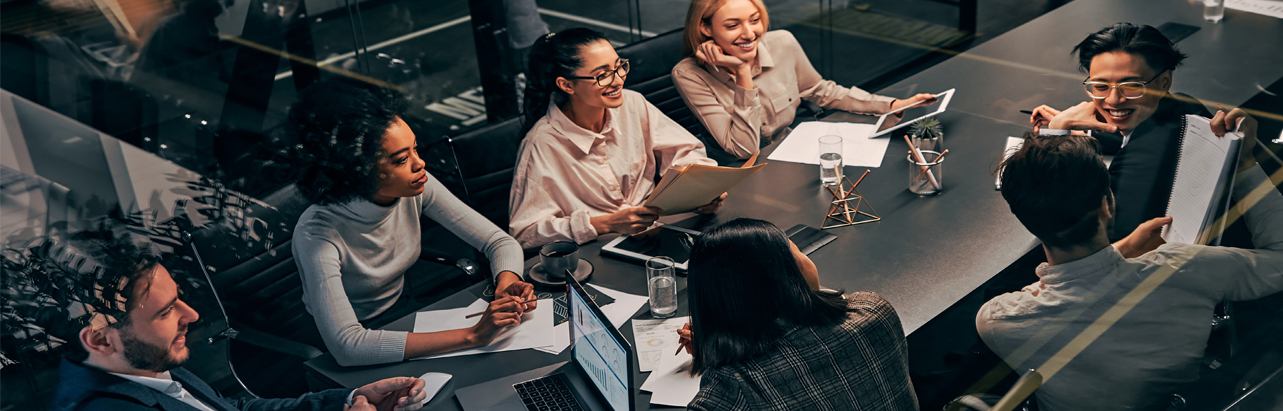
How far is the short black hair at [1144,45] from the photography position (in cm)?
212

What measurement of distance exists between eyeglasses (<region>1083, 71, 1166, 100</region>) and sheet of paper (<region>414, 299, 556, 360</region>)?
5.40 feet

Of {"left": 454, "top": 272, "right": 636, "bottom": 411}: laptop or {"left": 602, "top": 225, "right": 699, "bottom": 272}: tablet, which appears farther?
{"left": 602, "top": 225, "right": 699, "bottom": 272}: tablet

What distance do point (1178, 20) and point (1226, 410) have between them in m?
1.68

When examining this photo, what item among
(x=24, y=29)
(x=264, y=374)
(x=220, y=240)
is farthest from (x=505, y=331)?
(x=24, y=29)

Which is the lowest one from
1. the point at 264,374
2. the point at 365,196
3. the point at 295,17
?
the point at 264,374

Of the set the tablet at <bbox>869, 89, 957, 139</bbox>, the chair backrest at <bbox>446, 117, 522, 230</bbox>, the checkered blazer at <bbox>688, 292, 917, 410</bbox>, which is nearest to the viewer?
the checkered blazer at <bbox>688, 292, 917, 410</bbox>

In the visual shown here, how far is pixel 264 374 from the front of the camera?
213cm

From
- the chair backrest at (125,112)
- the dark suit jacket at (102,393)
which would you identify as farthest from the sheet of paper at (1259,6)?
the chair backrest at (125,112)

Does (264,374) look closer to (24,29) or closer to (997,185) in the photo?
(24,29)

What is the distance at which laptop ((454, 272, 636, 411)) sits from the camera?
1.49m

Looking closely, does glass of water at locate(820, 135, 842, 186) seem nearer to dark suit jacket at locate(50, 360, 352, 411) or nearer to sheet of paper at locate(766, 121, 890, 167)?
sheet of paper at locate(766, 121, 890, 167)

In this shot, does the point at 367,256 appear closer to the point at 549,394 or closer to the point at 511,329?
the point at 511,329

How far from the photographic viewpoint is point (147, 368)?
1543 millimetres

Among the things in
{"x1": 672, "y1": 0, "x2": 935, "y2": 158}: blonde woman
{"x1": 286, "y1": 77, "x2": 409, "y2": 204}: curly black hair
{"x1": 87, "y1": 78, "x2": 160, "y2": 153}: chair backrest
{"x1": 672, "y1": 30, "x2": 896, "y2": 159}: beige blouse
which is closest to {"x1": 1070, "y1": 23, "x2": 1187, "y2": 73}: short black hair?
{"x1": 672, "y1": 0, "x2": 935, "y2": 158}: blonde woman
